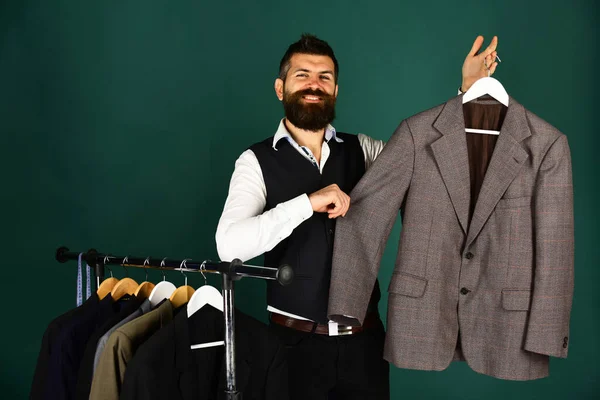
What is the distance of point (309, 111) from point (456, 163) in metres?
0.56

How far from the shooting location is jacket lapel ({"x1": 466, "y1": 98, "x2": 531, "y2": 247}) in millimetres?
2021

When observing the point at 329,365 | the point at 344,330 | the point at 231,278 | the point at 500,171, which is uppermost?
the point at 500,171

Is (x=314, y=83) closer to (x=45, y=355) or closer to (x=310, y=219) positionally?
(x=310, y=219)

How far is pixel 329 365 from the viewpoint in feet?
7.10

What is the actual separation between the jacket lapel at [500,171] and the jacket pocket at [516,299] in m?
0.20

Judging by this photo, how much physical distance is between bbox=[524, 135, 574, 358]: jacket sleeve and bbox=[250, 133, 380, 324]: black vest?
59 cm

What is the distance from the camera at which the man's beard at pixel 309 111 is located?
7.48 feet

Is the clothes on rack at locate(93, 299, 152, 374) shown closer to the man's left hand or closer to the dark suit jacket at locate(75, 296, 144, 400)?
the dark suit jacket at locate(75, 296, 144, 400)

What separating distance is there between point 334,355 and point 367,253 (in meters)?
0.36

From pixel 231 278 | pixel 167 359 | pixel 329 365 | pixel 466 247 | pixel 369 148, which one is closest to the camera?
pixel 231 278

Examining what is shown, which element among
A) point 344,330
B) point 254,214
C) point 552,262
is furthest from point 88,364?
point 552,262

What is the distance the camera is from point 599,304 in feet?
10.4

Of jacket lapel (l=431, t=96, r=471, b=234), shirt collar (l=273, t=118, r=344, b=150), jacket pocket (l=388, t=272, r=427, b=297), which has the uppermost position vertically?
shirt collar (l=273, t=118, r=344, b=150)

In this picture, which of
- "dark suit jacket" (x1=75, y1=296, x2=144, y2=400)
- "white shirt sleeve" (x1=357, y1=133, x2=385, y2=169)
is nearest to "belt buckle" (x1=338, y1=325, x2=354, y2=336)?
"white shirt sleeve" (x1=357, y1=133, x2=385, y2=169)
